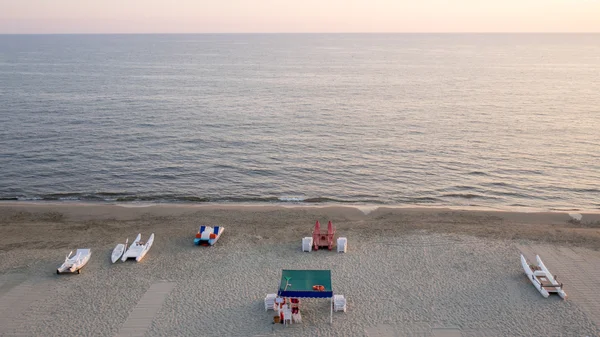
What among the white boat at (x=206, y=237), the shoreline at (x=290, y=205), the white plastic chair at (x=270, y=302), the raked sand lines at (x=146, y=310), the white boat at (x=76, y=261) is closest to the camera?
the raked sand lines at (x=146, y=310)

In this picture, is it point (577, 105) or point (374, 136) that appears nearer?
point (374, 136)

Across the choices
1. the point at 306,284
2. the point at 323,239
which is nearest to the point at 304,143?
the point at 323,239

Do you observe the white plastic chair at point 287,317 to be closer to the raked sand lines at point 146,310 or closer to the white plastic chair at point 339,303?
the white plastic chair at point 339,303

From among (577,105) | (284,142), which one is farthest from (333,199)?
(577,105)

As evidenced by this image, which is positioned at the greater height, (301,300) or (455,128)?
(455,128)

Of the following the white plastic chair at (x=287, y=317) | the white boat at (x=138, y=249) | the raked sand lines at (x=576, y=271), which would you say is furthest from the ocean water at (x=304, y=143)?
the white plastic chair at (x=287, y=317)

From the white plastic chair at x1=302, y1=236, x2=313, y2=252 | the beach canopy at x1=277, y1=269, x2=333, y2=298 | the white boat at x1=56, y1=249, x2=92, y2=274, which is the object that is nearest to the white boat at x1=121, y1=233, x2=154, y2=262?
the white boat at x1=56, y1=249, x2=92, y2=274

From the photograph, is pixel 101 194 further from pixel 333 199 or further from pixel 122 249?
pixel 333 199
